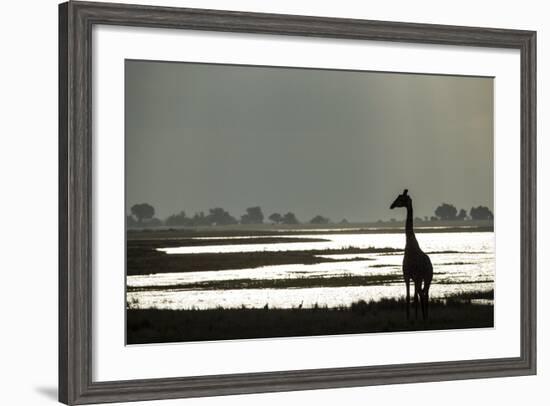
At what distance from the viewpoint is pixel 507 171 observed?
7230 mm

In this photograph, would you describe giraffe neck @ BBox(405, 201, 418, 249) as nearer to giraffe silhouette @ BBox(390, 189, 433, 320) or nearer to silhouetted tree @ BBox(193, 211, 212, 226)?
giraffe silhouette @ BBox(390, 189, 433, 320)

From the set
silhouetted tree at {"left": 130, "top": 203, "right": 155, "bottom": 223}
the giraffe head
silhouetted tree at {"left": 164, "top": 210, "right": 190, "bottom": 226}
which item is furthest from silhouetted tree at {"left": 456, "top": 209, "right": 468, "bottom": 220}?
silhouetted tree at {"left": 130, "top": 203, "right": 155, "bottom": 223}

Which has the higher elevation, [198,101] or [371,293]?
[198,101]

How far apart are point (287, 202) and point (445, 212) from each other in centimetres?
92

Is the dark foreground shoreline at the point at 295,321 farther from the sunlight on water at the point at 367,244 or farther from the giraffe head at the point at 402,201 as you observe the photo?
the giraffe head at the point at 402,201

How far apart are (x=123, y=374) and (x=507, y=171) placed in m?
2.38

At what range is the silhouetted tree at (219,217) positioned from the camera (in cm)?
655

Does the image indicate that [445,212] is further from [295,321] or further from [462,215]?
[295,321]

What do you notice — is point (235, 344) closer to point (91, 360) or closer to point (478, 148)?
point (91, 360)

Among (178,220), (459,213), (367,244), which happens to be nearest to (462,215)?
(459,213)

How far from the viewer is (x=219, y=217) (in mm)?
6562

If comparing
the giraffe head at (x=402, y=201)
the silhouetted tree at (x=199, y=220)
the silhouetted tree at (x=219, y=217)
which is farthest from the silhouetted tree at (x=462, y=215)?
the silhouetted tree at (x=199, y=220)

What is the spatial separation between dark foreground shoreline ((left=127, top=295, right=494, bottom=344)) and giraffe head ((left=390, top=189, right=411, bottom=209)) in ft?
1.63

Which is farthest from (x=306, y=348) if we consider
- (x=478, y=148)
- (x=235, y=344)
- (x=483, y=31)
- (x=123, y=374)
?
(x=483, y=31)
